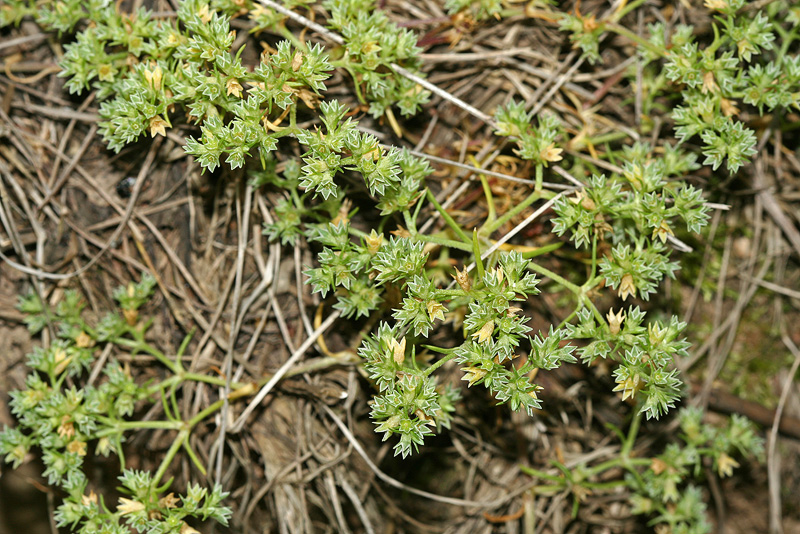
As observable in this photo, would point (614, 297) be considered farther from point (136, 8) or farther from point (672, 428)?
point (136, 8)

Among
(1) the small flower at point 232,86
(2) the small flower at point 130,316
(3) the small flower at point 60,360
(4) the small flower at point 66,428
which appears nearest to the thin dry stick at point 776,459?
(1) the small flower at point 232,86

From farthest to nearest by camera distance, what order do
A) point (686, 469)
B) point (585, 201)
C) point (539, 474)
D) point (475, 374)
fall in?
point (686, 469) < point (539, 474) < point (585, 201) < point (475, 374)

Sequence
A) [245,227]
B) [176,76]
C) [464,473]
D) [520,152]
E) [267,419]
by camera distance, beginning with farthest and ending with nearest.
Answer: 1. [464,473]
2. [267,419]
3. [245,227]
4. [520,152]
5. [176,76]

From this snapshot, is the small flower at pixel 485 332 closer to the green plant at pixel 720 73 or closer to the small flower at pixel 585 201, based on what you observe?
the small flower at pixel 585 201

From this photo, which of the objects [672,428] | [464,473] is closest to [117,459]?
[464,473]

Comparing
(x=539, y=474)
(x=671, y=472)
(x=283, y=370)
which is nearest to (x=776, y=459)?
(x=671, y=472)

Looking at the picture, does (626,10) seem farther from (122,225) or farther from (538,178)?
(122,225)

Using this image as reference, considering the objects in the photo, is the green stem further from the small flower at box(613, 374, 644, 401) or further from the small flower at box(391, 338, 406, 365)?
the small flower at box(391, 338, 406, 365)

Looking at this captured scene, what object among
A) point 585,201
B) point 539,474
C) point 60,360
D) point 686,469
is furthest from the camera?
point 686,469
